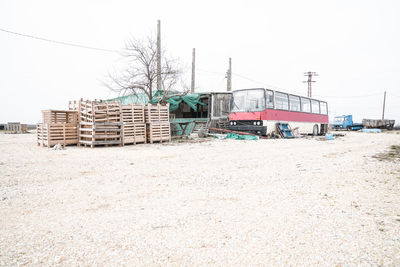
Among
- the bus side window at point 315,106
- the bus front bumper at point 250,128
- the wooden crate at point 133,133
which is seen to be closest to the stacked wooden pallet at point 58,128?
the wooden crate at point 133,133

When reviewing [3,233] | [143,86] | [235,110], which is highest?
[143,86]

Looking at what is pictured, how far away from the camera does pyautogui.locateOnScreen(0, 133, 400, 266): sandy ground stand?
2047 millimetres

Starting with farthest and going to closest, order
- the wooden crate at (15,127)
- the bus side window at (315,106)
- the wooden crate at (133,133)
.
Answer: the wooden crate at (15,127) → the bus side window at (315,106) → the wooden crate at (133,133)

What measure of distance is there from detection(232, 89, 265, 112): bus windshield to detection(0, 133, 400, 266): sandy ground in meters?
9.71

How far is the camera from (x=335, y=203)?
3.27 meters

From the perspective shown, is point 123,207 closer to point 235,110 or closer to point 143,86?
point 235,110

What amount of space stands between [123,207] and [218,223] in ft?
4.34

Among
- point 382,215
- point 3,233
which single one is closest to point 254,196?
point 382,215

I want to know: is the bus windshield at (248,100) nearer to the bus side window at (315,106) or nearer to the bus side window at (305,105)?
the bus side window at (305,105)

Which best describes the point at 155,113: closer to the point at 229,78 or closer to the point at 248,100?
the point at 248,100

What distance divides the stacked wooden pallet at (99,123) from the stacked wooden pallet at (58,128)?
383 millimetres

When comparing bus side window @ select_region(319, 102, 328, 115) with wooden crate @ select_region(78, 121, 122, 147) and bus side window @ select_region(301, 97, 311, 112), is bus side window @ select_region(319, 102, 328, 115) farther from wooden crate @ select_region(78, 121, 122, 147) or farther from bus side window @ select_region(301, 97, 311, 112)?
wooden crate @ select_region(78, 121, 122, 147)

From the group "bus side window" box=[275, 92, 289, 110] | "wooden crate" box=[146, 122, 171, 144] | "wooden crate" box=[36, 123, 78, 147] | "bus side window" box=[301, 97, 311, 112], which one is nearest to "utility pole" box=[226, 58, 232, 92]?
"bus side window" box=[301, 97, 311, 112]

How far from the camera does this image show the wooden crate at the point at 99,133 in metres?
10.6
